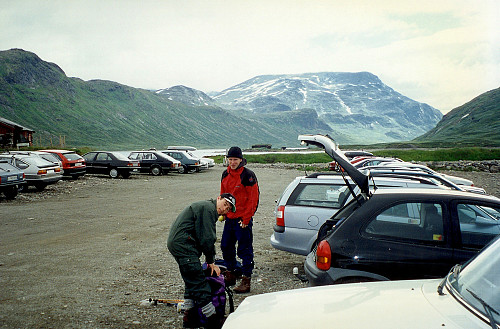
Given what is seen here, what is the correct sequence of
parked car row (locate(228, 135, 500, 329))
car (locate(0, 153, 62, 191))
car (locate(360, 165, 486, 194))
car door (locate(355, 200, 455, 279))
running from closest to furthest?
1. parked car row (locate(228, 135, 500, 329))
2. car door (locate(355, 200, 455, 279))
3. car (locate(360, 165, 486, 194))
4. car (locate(0, 153, 62, 191))

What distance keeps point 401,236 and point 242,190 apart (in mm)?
2470

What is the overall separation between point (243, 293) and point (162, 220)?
20.8 ft

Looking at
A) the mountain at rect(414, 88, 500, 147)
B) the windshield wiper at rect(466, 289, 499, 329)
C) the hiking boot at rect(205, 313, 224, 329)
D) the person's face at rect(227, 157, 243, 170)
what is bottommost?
the hiking boot at rect(205, 313, 224, 329)

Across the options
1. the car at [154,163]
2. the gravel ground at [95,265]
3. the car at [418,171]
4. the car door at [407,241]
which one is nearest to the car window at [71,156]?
the car at [154,163]

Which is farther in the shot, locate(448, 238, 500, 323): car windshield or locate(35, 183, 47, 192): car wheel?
locate(35, 183, 47, 192): car wheel

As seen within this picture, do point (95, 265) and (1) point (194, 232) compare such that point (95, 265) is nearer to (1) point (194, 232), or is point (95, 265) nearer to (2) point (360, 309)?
(1) point (194, 232)

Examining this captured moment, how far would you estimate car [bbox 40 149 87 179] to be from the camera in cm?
2075

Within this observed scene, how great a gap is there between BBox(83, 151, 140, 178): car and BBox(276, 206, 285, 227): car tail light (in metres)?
19.6

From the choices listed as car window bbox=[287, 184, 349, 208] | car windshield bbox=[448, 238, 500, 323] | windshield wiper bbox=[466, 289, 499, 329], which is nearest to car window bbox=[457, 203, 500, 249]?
car windshield bbox=[448, 238, 500, 323]

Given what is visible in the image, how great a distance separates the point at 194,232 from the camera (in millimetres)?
3936

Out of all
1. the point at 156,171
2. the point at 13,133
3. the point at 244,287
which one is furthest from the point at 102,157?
the point at 13,133

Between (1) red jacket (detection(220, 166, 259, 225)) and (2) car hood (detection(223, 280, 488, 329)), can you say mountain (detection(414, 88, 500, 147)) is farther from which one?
(2) car hood (detection(223, 280, 488, 329))

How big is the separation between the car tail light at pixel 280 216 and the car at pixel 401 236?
7.20 feet

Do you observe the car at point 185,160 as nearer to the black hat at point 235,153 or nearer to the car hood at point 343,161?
the black hat at point 235,153
